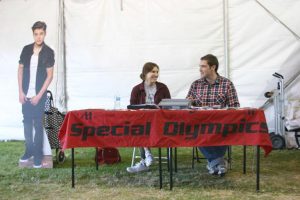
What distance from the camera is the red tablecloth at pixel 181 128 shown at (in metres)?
3.13

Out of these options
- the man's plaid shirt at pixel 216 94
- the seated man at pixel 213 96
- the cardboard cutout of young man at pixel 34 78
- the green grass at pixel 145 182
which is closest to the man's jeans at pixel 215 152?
the seated man at pixel 213 96

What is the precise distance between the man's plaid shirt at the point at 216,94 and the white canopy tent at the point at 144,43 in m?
2.07

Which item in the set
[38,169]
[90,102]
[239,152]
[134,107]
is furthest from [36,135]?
[239,152]

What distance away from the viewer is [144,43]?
20.1ft

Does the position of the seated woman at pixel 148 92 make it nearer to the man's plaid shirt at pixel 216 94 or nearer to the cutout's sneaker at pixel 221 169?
the man's plaid shirt at pixel 216 94

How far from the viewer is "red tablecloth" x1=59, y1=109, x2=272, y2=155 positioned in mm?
3133

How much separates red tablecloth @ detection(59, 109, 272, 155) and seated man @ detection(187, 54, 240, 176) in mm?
622

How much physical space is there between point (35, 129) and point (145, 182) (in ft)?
4.87

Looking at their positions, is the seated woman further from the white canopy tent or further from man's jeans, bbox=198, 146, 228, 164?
the white canopy tent

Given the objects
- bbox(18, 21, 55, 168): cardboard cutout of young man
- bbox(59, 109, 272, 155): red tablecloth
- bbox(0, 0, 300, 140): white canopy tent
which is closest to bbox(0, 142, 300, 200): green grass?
bbox(59, 109, 272, 155): red tablecloth

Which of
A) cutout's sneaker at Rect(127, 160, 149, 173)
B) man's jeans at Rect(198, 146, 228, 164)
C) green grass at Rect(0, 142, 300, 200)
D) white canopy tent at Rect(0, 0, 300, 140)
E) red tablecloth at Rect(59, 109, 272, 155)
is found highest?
white canopy tent at Rect(0, 0, 300, 140)

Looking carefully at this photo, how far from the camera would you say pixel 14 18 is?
6.45 metres

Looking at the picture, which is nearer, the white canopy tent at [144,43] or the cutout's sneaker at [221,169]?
the cutout's sneaker at [221,169]

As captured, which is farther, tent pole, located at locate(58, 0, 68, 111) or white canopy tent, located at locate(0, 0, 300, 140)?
tent pole, located at locate(58, 0, 68, 111)
